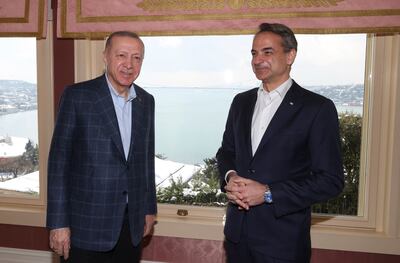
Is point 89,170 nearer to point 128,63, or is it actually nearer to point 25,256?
point 128,63

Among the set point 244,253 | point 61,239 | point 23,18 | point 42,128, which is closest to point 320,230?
point 244,253

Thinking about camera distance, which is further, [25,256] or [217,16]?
[25,256]

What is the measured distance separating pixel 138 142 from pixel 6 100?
5.57 feet

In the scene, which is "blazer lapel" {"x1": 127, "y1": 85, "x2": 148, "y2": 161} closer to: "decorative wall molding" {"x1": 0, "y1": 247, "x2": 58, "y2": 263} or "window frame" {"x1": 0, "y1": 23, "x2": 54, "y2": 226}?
"window frame" {"x1": 0, "y1": 23, "x2": 54, "y2": 226}

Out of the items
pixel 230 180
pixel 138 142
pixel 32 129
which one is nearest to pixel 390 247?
pixel 230 180

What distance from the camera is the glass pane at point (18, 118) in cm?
285

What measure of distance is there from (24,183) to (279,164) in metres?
2.17

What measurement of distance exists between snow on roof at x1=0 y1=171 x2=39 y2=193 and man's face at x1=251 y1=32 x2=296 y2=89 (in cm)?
205

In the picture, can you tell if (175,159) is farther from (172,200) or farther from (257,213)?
(257,213)

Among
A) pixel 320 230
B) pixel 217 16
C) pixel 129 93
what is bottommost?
pixel 320 230

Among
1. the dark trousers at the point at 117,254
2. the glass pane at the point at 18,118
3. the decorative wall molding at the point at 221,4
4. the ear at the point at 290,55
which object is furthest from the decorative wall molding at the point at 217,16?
the dark trousers at the point at 117,254

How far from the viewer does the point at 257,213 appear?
1.56 metres

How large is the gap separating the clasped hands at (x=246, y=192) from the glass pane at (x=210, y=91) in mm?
1138

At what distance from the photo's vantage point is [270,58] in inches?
61.4
